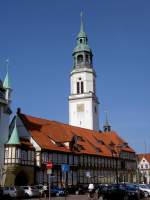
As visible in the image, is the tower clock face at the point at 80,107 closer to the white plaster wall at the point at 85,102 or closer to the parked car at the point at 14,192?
the white plaster wall at the point at 85,102

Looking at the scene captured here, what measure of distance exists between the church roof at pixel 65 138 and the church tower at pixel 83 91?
18.3 feet

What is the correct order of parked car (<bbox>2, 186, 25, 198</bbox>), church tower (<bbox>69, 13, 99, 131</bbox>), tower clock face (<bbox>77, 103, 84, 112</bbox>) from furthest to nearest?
tower clock face (<bbox>77, 103, 84, 112</bbox>) < church tower (<bbox>69, 13, 99, 131</bbox>) < parked car (<bbox>2, 186, 25, 198</bbox>)

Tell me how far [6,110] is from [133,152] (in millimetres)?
45602

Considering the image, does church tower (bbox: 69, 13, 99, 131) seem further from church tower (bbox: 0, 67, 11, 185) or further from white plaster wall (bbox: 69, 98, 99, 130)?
church tower (bbox: 0, 67, 11, 185)

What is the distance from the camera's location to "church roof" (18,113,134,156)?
66.8 m

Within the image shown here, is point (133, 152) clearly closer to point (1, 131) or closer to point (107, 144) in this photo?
point (107, 144)

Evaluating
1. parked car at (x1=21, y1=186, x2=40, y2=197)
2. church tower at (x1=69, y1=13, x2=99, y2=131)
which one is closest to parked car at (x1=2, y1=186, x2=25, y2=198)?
parked car at (x1=21, y1=186, x2=40, y2=197)

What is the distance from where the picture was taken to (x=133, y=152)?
319ft

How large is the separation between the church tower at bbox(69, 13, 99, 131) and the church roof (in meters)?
5.58

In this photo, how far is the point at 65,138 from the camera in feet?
239

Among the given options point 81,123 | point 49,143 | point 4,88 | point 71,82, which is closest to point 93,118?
point 81,123

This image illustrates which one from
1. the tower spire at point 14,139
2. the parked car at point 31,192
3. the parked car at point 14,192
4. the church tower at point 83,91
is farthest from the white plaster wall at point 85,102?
the parked car at point 14,192

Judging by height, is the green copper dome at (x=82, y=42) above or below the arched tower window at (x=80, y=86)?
above

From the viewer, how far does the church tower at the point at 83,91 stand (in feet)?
309
